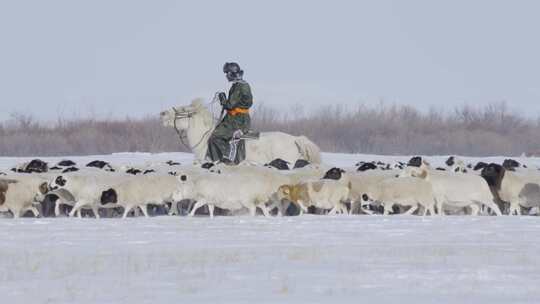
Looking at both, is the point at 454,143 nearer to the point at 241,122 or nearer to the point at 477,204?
the point at 241,122

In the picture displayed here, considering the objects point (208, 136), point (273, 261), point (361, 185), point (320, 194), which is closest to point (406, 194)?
point (361, 185)

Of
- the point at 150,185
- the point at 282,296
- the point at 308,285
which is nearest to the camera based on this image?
the point at 282,296

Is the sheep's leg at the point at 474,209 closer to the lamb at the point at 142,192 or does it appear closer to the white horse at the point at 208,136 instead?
the lamb at the point at 142,192

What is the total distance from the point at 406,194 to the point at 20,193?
197 inches

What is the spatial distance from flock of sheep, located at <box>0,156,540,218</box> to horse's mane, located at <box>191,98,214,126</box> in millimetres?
4083


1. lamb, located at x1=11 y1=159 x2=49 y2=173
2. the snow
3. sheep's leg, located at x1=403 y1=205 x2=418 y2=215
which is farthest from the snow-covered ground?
lamb, located at x1=11 y1=159 x2=49 y2=173

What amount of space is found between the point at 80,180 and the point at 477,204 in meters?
5.35

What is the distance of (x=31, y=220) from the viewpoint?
14.9 m

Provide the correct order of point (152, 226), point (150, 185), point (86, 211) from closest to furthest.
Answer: point (152, 226)
point (150, 185)
point (86, 211)

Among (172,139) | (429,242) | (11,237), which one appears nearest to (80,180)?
(11,237)

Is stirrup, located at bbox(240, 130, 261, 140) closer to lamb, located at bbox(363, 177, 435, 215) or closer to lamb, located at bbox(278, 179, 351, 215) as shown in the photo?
lamb, located at bbox(278, 179, 351, 215)

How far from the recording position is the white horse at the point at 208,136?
71.3 feet

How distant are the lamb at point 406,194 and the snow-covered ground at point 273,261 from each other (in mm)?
1603

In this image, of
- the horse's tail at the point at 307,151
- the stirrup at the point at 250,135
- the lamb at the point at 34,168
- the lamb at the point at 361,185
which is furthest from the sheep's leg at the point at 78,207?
the horse's tail at the point at 307,151
